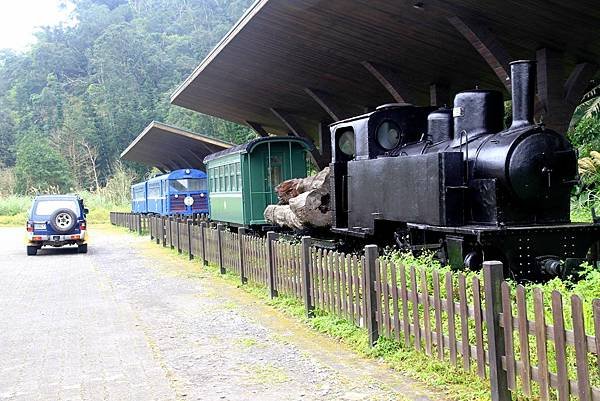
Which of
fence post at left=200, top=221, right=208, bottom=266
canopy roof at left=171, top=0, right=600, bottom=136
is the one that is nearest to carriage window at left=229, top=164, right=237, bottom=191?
canopy roof at left=171, top=0, right=600, bottom=136

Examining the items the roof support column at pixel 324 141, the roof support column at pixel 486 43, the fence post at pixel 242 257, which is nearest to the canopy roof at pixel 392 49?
the roof support column at pixel 486 43

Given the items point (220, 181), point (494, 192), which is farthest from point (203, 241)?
point (494, 192)

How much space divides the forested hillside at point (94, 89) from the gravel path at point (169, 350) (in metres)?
49.2

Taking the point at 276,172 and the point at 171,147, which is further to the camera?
the point at 171,147

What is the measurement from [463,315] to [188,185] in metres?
25.8

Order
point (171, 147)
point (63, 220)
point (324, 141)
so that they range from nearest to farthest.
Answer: point (63, 220) → point (324, 141) → point (171, 147)

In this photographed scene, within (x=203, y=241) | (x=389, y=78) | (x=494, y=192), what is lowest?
(x=203, y=241)

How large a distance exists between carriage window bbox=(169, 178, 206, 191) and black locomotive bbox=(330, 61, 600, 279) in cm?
2088

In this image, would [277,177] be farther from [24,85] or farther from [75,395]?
[24,85]

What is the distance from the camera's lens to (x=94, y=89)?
86.4m

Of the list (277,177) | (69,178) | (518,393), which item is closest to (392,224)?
(518,393)

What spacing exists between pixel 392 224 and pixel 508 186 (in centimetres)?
262

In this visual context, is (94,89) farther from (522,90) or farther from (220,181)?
(522,90)

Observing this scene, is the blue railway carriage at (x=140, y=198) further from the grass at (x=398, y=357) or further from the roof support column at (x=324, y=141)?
the grass at (x=398, y=357)
